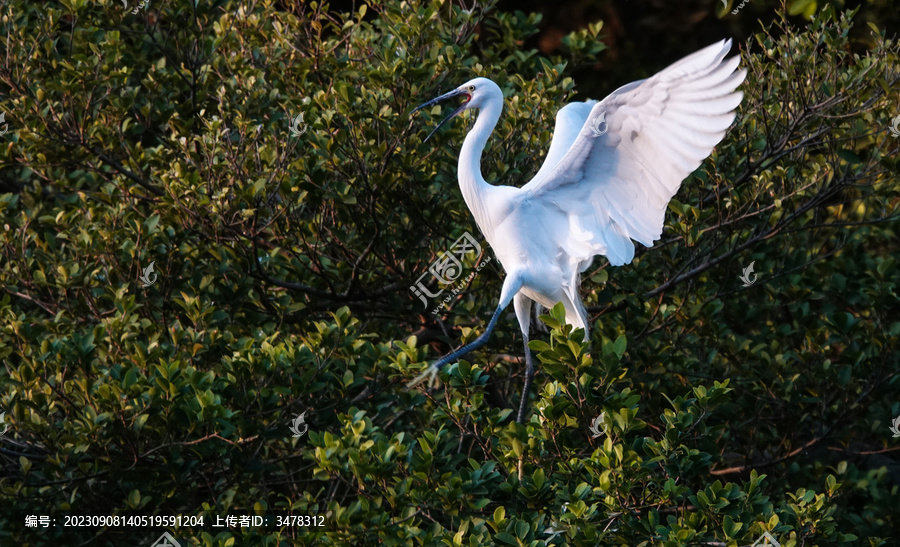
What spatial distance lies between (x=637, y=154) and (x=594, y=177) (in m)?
0.22

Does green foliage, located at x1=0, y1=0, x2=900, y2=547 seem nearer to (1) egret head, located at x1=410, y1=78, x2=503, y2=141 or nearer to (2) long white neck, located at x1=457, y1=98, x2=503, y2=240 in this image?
(1) egret head, located at x1=410, y1=78, x2=503, y2=141

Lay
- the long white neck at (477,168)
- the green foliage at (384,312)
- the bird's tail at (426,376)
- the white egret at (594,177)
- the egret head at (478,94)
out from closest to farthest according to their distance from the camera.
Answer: the green foliage at (384,312) → the bird's tail at (426,376) → the white egret at (594,177) → the long white neck at (477,168) → the egret head at (478,94)

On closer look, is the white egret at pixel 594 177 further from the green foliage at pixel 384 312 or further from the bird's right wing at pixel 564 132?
the green foliage at pixel 384 312

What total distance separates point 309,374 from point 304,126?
1340 millimetres

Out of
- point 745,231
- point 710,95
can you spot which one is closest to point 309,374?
point 710,95

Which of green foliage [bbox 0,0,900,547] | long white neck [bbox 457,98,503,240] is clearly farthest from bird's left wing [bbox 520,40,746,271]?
green foliage [bbox 0,0,900,547]

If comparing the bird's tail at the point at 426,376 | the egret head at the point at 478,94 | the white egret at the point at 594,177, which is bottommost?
the bird's tail at the point at 426,376

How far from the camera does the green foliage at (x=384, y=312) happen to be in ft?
10.7

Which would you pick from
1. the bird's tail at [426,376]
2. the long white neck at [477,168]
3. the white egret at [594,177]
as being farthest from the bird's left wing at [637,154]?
the bird's tail at [426,376]

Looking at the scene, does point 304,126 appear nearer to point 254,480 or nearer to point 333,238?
point 333,238

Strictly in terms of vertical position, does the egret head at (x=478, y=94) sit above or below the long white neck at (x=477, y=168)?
above

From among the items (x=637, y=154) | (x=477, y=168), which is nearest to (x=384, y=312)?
(x=477, y=168)

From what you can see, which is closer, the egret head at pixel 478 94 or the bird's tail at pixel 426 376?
the bird's tail at pixel 426 376

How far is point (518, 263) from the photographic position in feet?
14.0
